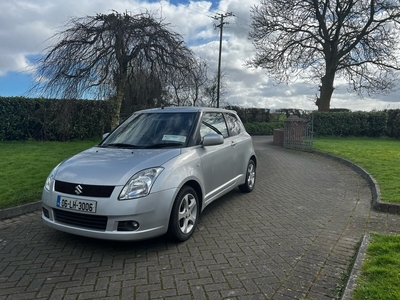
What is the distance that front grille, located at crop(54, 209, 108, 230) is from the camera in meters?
3.36

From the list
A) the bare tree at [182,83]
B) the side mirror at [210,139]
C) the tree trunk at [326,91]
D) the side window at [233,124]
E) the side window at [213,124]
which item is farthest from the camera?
the tree trunk at [326,91]

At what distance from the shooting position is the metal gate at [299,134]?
13609 millimetres

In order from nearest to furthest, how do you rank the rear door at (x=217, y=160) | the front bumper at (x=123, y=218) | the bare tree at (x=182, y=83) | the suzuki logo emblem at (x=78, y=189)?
the front bumper at (x=123, y=218)
the suzuki logo emblem at (x=78, y=189)
the rear door at (x=217, y=160)
the bare tree at (x=182, y=83)

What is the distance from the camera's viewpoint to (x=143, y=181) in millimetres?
3459

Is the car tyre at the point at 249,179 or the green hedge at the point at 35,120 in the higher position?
the green hedge at the point at 35,120

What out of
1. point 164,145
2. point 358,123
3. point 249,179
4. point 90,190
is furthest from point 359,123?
point 90,190

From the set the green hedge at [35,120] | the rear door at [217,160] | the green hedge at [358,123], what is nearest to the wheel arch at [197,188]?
the rear door at [217,160]

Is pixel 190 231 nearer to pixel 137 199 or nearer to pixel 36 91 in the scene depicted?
pixel 137 199

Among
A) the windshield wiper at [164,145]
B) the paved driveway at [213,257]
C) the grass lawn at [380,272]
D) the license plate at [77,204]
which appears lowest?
the paved driveway at [213,257]

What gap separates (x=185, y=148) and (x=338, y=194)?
156 inches

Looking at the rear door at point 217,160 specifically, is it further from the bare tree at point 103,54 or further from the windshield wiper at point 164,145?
the bare tree at point 103,54

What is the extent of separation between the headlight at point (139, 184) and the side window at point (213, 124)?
4.44 ft

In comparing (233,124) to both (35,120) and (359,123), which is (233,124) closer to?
(35,120)

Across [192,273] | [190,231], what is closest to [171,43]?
[190,231]
